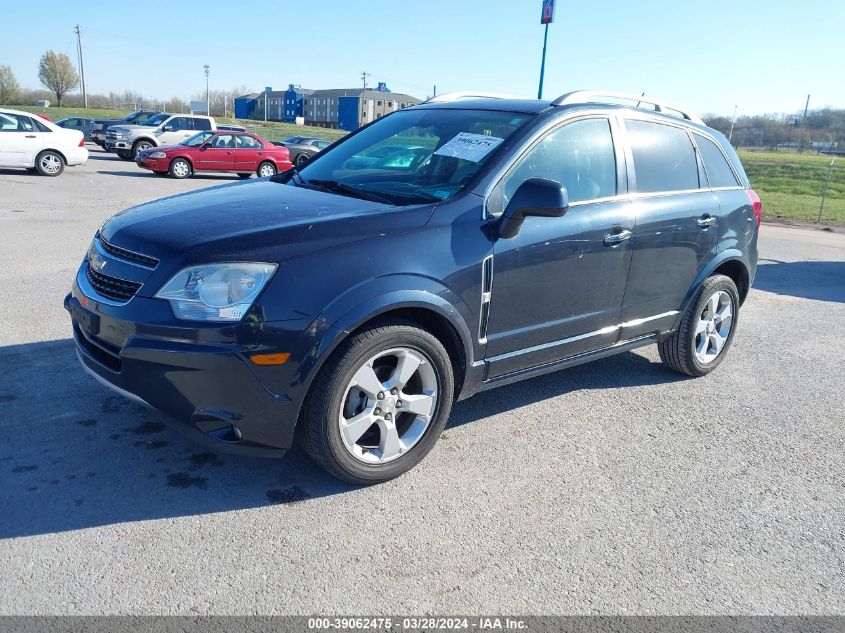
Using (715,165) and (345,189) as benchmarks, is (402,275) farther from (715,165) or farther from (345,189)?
(715,165)

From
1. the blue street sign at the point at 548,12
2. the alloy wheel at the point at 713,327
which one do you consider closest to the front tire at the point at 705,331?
the alloy wheel at the point at 713,327

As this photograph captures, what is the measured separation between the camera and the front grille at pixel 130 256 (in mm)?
3105

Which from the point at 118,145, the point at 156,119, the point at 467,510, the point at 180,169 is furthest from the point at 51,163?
the point at 467,510

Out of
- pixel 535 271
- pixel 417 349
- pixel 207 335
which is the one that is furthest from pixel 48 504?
pixel 535 271

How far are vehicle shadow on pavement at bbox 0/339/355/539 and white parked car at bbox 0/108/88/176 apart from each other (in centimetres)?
1559

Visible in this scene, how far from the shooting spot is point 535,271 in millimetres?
3785

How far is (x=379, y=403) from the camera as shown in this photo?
334 centimetres

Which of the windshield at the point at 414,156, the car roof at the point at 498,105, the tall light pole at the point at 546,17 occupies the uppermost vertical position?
the tall light pole at the point at 546,17

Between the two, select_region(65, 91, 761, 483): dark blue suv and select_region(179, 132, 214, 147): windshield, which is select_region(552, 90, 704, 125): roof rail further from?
select_region(179, 132, 214, 147): windshield

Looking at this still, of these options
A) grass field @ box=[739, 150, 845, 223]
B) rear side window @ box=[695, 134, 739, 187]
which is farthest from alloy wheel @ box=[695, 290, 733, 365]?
grass field @ box=[739, 150, 845, 223]

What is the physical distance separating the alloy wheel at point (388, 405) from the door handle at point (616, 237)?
4.62 ft

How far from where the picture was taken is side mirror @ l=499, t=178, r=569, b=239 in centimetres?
341

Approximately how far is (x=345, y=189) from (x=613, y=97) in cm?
193

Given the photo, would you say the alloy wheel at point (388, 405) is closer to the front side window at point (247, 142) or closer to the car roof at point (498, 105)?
the car roof at point (498, 105)
